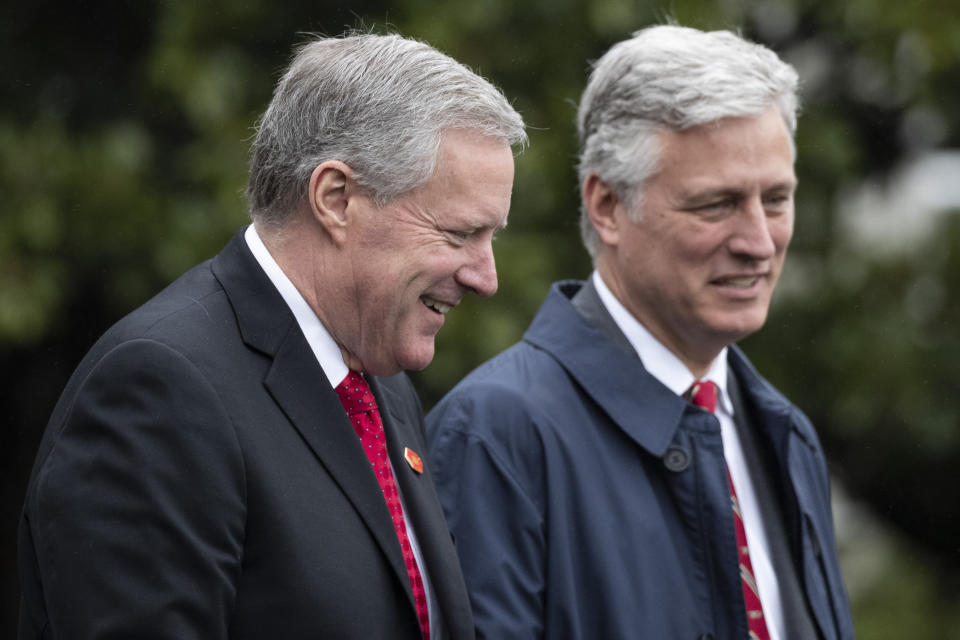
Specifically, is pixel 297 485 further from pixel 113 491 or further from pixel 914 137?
pixel 914 137

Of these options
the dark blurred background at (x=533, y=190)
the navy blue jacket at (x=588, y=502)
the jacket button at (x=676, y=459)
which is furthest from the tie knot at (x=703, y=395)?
the dark blurred background at (x=533, y=190)

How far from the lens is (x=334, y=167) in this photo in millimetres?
1938

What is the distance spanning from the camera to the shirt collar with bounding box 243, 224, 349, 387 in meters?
1.99

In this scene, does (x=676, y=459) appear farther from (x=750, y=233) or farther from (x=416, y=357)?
(x=416, y=357)

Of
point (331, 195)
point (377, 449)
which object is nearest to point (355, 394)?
point (377, 449)

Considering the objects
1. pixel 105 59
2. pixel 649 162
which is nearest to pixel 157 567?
pixel 649 162

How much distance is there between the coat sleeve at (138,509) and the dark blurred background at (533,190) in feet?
7.94

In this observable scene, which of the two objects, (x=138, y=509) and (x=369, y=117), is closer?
(x=138, y=509)

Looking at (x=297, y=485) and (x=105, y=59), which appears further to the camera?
(x=105, y=59)

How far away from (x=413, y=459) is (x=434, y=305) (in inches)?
12.1

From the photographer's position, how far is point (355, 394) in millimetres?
2094

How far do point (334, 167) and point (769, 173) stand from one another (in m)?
1.12

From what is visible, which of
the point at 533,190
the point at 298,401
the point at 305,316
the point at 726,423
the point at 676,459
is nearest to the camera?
the point at 298,401

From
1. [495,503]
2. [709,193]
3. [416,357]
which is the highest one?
[709,193]
